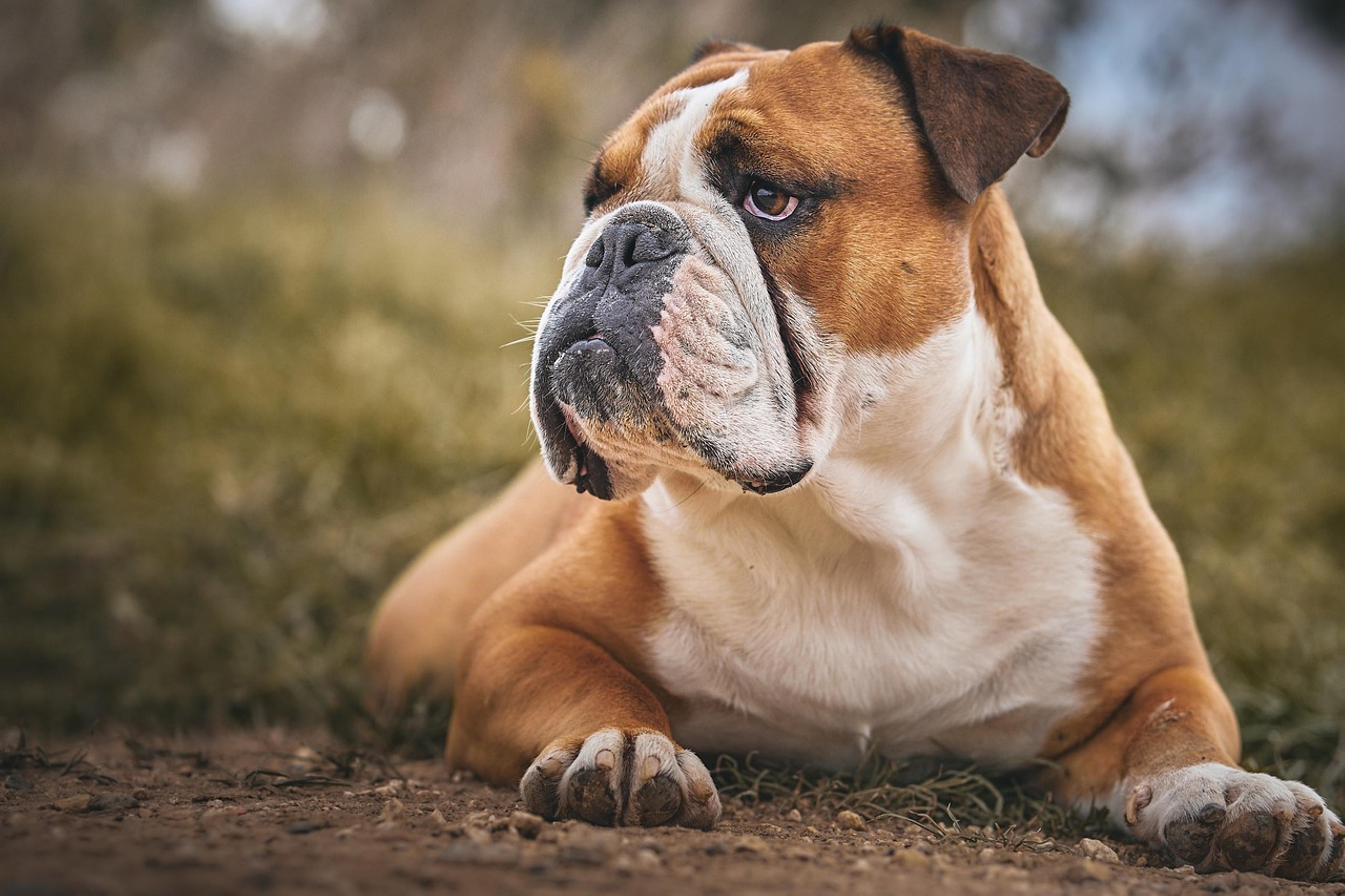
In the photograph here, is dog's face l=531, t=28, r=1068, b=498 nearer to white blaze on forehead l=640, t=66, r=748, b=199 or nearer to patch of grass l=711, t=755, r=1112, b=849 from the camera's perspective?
white blaze on forehead l=640, t=66, r=748, b=199

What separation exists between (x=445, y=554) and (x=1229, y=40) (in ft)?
23.9

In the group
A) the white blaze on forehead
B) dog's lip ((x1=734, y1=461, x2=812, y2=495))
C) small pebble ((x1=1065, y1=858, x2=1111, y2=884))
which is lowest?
small pebble ((x1=1065, y1=858, x2=1111, y2=884))

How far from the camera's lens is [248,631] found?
447cm

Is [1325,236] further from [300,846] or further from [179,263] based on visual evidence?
[300,846]

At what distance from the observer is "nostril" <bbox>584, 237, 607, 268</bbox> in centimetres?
244

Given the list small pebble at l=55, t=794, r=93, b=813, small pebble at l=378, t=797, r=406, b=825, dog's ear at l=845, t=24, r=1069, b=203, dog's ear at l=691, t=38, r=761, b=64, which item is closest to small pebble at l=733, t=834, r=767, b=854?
small pebble at l=378, t=797, r=406, b=825

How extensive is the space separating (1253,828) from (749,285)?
1.42m

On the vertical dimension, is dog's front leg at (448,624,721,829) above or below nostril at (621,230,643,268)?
below

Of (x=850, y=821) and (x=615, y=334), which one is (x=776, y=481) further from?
(x=850, y=821)

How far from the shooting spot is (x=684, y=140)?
2572 millimetres

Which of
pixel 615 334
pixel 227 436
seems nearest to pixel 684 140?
pixel 615 334

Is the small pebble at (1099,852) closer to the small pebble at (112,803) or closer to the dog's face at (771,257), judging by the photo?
the dog's face at (771,257)

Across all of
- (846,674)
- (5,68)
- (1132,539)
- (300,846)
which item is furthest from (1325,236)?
(5,68)

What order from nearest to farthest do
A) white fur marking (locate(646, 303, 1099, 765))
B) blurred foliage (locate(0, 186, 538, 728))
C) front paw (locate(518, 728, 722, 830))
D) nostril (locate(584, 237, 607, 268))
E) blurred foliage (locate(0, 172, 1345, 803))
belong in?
front paw (locate(518, 728, 722, 830)) → nostril (locate(584, 237, 607, 268)) → white fur marking (locate(646, 303, 1099, 765)) → blurred foliage (locate(0, 172, 1345, 803)) → blurred foliage (locate(0, 186, 538, 728))
